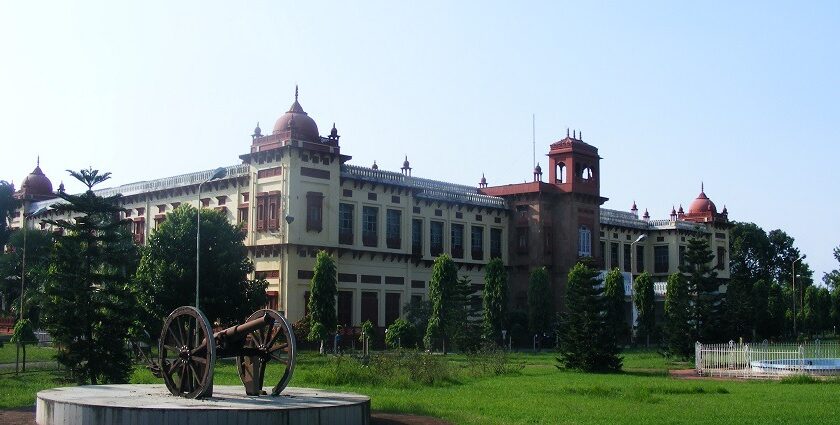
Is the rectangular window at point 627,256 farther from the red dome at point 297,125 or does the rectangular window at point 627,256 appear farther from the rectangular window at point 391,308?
the red dome at point 297,125

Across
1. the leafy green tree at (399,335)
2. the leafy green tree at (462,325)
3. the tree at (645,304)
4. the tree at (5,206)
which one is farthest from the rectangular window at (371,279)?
the tree at (5,206)

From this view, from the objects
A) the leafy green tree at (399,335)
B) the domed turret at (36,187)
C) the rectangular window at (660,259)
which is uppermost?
the domed turret at (36,187)

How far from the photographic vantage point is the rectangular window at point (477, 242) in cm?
5634

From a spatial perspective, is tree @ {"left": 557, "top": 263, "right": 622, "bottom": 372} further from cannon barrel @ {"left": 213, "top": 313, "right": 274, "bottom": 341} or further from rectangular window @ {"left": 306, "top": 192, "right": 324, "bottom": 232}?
cannon barrel @ {"left": 213, "top": 313, "right": 274, "bottom": 341}

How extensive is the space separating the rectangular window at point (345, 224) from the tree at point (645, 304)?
1869 cm

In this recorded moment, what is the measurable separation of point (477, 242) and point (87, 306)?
32.7m

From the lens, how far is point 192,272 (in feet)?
123

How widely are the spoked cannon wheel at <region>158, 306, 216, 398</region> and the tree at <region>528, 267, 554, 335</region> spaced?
35.4m

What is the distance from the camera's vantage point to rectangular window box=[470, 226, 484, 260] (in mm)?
56344

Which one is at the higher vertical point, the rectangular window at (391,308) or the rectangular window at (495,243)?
the rectangular window at (495,243)

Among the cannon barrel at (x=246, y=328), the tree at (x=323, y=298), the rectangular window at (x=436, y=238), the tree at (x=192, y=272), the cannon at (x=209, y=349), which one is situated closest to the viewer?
the cannon at (x=209, y=349)

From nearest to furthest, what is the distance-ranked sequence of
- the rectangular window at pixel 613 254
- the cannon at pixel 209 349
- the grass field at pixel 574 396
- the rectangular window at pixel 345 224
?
the cannon at pixel 209 349
the grass field at pixel 574 396
the rectangular window at pixel 345 224
the rectangular window at pixel 613 254

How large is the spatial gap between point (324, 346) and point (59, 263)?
56.8 ft

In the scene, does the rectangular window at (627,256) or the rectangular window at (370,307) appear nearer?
the rectangular window at (370,307)
